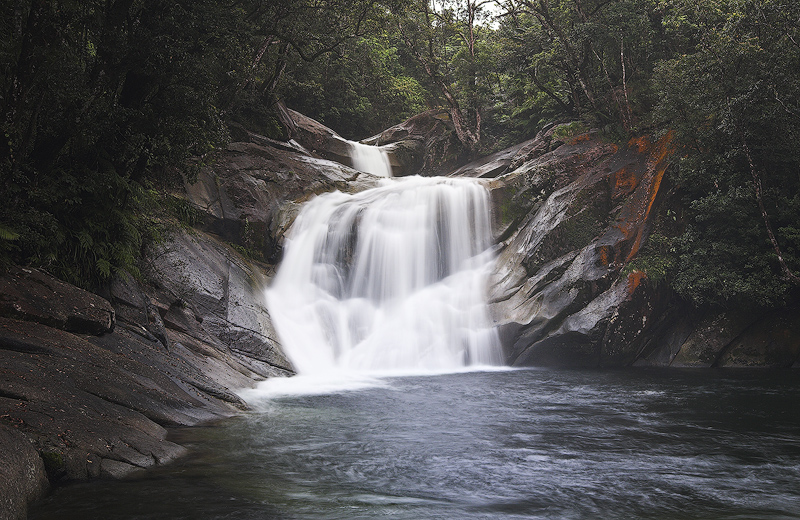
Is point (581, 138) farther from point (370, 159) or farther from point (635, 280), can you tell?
point (370, 159)

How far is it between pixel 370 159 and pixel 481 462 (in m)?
23.5

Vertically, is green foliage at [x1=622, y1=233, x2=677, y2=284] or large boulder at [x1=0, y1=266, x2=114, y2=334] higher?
green foliage at [x1=622, y1=233, x2=677, y2=284]

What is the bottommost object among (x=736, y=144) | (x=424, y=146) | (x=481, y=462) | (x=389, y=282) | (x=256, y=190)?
(x=481, y=462)

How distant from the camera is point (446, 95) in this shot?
2794 cm

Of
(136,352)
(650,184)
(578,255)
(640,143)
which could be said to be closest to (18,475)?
(136,352)

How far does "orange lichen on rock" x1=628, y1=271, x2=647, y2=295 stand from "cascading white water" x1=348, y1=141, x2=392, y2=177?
50.4 ft

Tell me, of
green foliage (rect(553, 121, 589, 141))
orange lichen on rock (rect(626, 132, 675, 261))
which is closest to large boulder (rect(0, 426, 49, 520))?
orange lichen on rock (rect(626, 132, 675, 261))

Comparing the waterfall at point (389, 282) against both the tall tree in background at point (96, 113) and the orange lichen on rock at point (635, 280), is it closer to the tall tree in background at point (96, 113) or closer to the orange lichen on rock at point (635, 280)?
the orange lichen on rock at point (635, 280)

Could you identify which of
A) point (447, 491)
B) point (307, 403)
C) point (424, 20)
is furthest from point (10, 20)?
point (424, 20)

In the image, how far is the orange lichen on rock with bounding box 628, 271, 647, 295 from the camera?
629 inches

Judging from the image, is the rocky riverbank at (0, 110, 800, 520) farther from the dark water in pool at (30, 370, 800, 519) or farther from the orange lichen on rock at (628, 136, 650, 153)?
the dark water in pool at (30, 370, 800, 519)

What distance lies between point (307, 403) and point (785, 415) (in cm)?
868

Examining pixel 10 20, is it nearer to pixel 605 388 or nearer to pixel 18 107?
pixel 18 107

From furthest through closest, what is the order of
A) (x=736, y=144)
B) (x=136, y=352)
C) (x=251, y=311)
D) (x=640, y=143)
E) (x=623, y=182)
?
(x=640, y=143)
(x=623, y=182)
(x=736, y=144)
(x=251, y=311)
(x=136, y=352)
